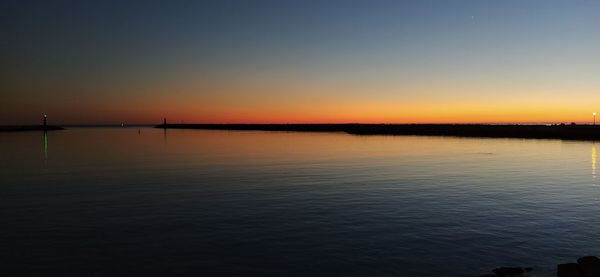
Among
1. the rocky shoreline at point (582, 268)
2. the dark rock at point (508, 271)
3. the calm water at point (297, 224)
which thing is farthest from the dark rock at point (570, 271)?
the calm water at point (297, 224)

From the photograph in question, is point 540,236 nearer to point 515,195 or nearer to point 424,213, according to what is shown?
point 424,213

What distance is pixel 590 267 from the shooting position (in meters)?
9.55

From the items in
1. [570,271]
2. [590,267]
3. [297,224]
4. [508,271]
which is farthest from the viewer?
[297,224]

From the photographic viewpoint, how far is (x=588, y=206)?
20.1 meters

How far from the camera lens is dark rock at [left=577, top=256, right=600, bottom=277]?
370 inches

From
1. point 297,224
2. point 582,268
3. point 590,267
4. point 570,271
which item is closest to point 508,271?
point 570,271

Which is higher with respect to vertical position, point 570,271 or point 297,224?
point 570,271

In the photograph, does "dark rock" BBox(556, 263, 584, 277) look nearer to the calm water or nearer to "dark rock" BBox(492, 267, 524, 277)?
"dark rock" BBox(492, 267, 524, 277)

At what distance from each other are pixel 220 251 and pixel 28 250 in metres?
5.62

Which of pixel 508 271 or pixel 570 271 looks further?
pixel 508 271

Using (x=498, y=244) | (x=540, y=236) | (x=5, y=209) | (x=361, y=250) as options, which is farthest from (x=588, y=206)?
(x=5, y=209)

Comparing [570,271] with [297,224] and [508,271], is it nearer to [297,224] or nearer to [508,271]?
[508,271]

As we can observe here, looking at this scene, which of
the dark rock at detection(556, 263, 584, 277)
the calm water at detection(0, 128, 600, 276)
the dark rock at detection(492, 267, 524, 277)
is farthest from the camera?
the calm water at detection(0, 128, 600, 276)

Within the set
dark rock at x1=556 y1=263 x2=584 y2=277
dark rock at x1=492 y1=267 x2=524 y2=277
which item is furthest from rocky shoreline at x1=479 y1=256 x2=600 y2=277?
dark rock at x1=492 y1=267 x2=524 y2=277
